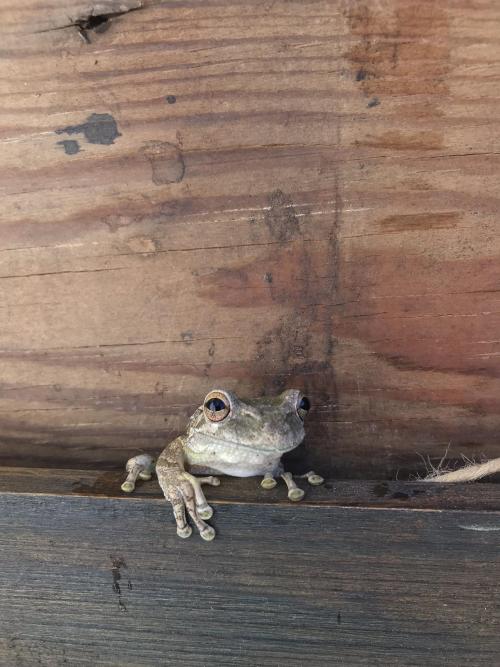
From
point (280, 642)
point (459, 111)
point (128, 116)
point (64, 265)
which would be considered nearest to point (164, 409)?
point (64, 265)

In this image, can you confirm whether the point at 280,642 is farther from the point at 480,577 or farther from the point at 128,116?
the point at 128,116

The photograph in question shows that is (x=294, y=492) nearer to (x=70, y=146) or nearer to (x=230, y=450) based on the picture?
(x=230, y=450)

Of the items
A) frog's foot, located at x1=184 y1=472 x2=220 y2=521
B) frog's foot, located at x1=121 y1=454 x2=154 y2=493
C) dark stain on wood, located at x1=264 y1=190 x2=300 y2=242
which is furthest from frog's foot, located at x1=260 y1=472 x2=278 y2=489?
dark stain on wood, located at x1=264 y1=190 x2=300 y2=242

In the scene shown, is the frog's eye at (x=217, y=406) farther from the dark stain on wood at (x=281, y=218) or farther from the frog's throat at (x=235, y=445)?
the dark stain on wood at (x=281, y=218)

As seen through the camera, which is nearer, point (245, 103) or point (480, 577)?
point (480, 577)

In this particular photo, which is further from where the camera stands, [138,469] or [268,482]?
[138,469]

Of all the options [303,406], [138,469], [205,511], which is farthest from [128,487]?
[303,406]
